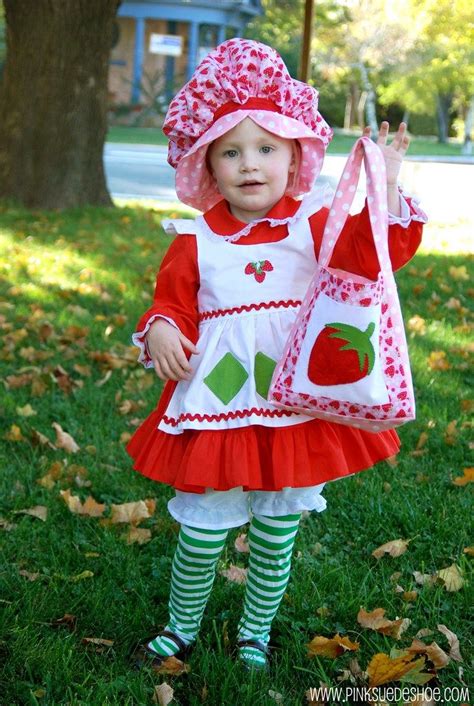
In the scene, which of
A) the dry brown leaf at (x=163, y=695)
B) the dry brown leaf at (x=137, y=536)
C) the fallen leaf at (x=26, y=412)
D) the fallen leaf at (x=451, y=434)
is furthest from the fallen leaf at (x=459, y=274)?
the dry brown leaf at (x=163, y=695)

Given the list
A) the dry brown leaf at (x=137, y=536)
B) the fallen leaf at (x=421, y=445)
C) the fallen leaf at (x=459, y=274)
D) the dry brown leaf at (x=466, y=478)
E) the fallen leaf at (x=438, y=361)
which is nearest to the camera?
the dry brown leaf at (x=137, y=536)

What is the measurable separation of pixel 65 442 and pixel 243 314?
1753 mm

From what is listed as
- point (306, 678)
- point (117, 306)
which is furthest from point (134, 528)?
point (117, 306)

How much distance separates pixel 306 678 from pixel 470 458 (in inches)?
59.2

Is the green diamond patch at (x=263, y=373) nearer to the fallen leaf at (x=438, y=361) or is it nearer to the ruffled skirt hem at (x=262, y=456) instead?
the ruffled skirt hem at (x=262, y=456)

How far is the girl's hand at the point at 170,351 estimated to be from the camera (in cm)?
213

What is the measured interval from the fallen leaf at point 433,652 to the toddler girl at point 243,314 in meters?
0.41

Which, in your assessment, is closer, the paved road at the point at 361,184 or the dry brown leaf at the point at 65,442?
the dry brown leaf at the point at 65,442

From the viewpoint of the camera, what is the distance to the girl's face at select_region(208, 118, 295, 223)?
2.17 m

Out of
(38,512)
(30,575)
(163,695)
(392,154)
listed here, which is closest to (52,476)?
(38,512)

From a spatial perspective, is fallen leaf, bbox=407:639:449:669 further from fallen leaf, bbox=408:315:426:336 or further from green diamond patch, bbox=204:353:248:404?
fallen leaf, bbox=408:315:426:336

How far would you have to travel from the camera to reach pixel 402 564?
2.80 m

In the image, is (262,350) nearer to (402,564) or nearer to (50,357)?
(402,564)

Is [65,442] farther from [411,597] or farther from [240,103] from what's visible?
[240,103]
